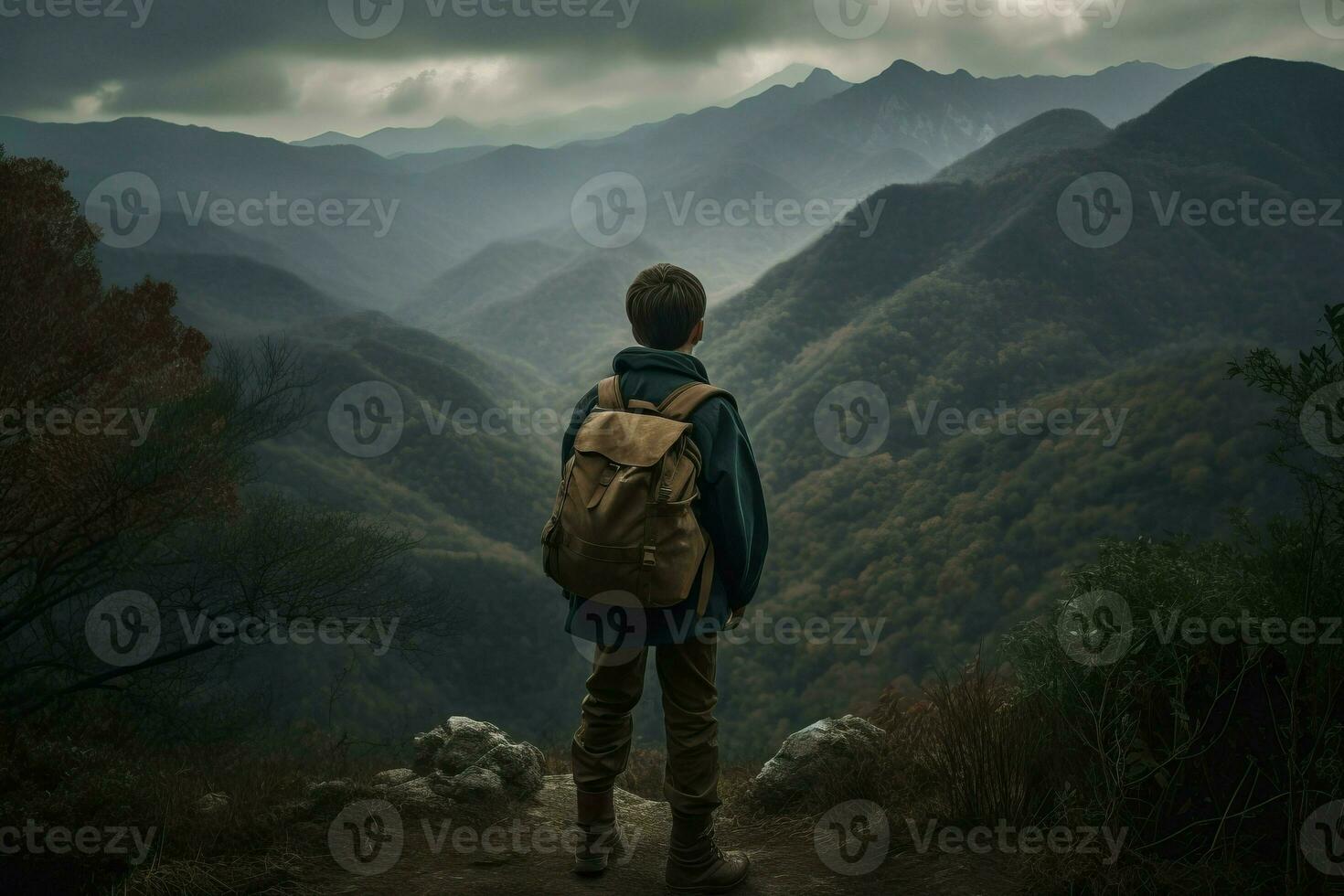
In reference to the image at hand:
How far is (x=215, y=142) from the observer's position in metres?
170

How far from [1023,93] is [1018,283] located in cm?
14373

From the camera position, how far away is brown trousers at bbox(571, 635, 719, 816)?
2941 millimetres

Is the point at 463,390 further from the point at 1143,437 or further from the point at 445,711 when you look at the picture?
the point at 1143,437

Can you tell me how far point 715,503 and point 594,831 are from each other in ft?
4.51

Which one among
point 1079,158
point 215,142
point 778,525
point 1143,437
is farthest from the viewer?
point 215,142

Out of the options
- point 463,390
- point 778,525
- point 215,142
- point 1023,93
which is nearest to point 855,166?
point 1023,93
